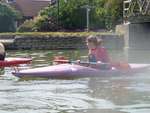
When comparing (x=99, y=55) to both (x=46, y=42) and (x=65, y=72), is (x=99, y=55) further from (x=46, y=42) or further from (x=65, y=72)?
(x=46, y=42)

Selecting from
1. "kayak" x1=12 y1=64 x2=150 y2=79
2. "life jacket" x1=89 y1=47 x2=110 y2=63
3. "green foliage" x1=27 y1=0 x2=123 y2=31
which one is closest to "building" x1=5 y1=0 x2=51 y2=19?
"green foliage" x1=27 y1=0 x2=123 y2=31

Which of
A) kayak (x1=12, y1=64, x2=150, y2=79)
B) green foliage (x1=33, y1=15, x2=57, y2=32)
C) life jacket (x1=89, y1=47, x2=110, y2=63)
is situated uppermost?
life jacket (x1=89, y1=47, x2=110, y2=63)

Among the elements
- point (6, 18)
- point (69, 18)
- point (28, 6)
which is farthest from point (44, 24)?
point (28, 6)

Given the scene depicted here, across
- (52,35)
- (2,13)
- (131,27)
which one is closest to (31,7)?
(2,13)

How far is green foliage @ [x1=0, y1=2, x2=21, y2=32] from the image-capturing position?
207 feet

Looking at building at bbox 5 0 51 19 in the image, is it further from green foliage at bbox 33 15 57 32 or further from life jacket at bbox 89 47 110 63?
life jacket at bbox 89 47 110 63

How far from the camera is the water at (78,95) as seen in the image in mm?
9703

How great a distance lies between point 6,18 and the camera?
63531 millimetres

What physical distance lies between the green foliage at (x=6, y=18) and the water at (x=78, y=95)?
48.1m

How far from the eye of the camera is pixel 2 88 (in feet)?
43.0

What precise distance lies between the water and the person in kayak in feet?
1.36

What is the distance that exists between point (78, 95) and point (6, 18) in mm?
52866

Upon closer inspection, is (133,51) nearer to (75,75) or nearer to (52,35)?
(52,35)

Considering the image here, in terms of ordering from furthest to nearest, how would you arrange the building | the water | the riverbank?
1. the building
2. the riverbank
3. the water
